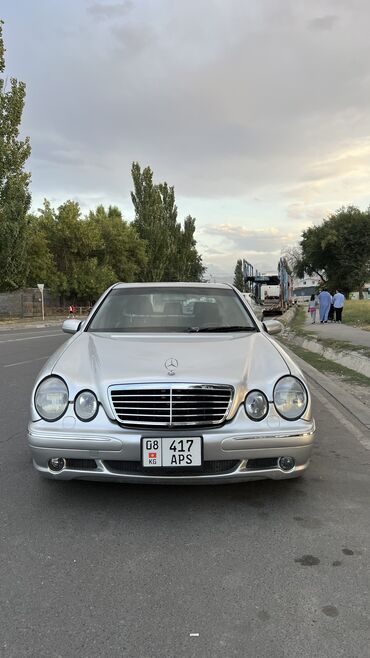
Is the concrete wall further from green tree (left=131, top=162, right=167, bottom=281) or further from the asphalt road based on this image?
the asphalt road

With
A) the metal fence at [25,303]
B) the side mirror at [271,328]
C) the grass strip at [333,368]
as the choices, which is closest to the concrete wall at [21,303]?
the metal fence at [25,303]

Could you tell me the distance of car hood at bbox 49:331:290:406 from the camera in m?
3.45

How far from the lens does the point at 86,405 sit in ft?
11.3

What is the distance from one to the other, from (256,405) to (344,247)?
55079mm

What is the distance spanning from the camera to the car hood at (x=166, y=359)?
3447 millimetres

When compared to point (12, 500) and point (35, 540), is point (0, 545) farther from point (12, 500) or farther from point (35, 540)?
point (12, 500)

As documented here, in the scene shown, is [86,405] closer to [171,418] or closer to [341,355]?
[171,418]

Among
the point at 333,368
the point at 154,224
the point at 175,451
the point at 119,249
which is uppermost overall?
the point at 154,224

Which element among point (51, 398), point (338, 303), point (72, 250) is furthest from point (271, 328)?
point (72, 250)

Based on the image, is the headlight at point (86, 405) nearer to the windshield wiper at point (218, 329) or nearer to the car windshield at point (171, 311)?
the car windshield at point (171, 311)

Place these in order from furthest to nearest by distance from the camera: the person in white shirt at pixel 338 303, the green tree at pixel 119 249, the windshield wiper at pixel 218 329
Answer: the green tree at pixel 119 249
the person in white shirt at pixel 338 303
the windshield wiper at pixel 218 329

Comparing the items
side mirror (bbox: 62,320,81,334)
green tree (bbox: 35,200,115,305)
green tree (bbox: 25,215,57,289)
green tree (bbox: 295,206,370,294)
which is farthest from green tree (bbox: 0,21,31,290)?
green tree (bbox: 295,206,370,294)

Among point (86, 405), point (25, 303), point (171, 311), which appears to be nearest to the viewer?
point (86, 405)

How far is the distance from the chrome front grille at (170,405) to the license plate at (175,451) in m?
0.11
